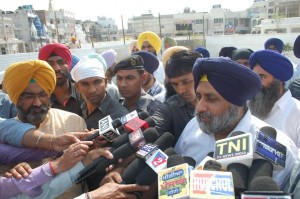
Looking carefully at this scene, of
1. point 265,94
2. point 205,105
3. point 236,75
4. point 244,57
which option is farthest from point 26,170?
point 244,57

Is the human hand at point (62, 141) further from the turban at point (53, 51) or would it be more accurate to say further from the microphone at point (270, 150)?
the turban at point (53, 51)

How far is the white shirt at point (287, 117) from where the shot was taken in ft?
8.31

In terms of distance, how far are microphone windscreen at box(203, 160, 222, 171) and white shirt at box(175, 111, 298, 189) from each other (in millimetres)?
592

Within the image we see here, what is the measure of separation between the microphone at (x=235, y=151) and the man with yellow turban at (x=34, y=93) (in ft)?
4.10

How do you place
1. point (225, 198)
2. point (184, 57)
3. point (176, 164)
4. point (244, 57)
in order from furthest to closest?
point (244, 57)
point (184, 57)
point (176, 164)
point (225, 198)

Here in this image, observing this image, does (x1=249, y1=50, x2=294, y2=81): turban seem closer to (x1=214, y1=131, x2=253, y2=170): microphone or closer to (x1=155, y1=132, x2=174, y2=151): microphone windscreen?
(x1=155, y1=132, x2=174, y2=151): microphone windscreen

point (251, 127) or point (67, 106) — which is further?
point (67, 106)

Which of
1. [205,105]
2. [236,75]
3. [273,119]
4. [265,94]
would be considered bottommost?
[273,119]

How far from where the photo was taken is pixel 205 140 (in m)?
1.93

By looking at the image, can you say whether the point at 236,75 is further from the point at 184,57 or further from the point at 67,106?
the point at 67,106

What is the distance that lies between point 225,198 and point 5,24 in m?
52.0

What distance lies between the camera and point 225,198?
941 millimetres

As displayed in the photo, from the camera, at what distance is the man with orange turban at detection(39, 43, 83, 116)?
3.07m

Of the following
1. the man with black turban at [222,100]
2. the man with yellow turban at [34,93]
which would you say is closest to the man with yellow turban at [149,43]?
the man with yellow turban at [34,93]
